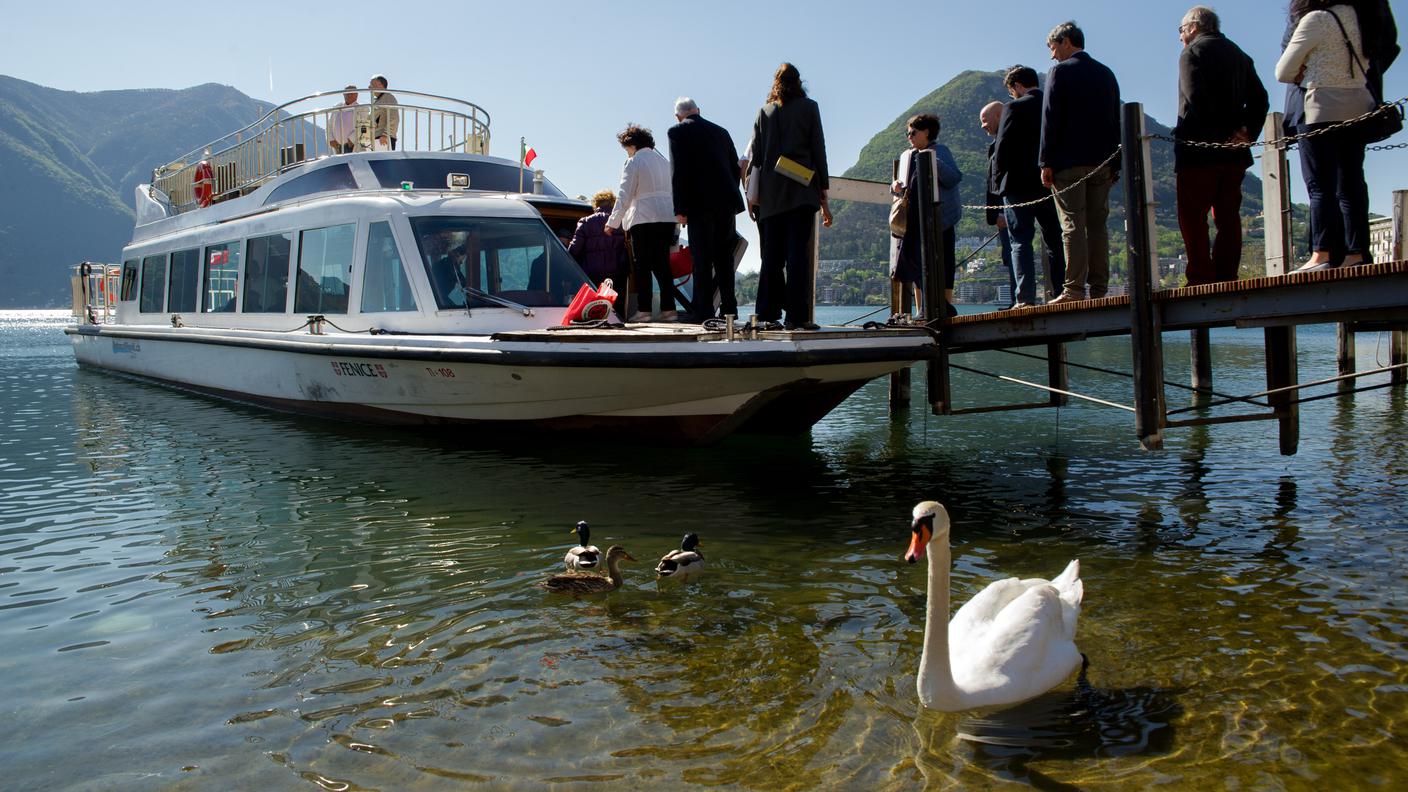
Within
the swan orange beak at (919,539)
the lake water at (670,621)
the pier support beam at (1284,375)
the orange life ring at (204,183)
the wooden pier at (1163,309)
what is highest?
the orange life ring at (204,183)

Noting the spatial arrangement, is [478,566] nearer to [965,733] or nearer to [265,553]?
[265,553]

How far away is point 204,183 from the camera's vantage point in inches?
687

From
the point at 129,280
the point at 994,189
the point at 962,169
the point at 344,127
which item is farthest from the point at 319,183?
the point at 962,169

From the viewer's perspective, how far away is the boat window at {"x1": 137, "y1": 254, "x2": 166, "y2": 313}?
17797 millimetres

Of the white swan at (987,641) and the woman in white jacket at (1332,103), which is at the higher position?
the woman in white jacket at (1332,103)

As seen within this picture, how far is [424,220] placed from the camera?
11344 millimetres

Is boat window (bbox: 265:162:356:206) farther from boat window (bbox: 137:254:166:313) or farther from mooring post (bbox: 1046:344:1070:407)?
mooring post (bbox: 1046:344:1070:407)

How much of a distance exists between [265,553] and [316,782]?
3.60 meters

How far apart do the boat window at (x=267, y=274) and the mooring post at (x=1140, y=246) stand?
9.94 metres

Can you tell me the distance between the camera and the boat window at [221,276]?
14992 mm

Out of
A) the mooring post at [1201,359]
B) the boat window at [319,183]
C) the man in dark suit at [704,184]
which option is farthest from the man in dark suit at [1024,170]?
the boat window at [319,183]

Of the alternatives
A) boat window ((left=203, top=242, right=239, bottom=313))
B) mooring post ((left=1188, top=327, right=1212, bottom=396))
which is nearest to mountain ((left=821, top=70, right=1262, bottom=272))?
mooring post ((left=1188, top=327, right=1212, bottom=396))

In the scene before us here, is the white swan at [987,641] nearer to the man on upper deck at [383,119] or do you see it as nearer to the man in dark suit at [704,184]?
the man in dark suit at [704,184]

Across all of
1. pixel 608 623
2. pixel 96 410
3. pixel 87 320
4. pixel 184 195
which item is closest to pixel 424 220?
pixel 608 623
